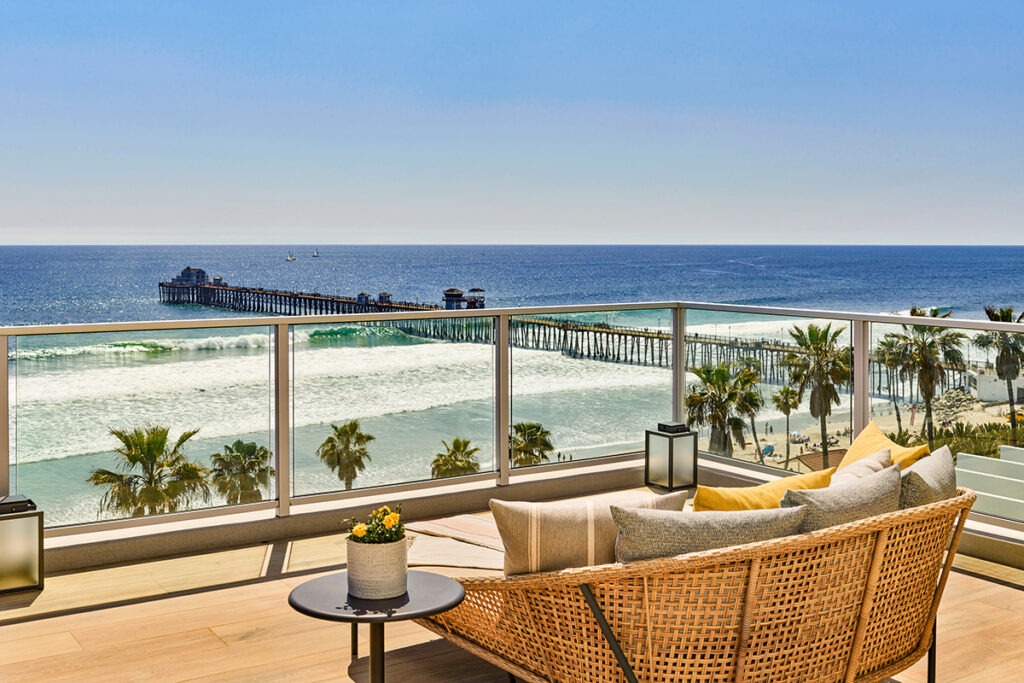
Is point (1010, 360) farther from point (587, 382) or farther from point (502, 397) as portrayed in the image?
point (502, 397)

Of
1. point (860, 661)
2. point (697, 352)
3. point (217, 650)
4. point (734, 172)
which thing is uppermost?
point (734, 172)

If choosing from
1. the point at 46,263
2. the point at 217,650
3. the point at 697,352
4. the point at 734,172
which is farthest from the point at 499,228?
the point at 217,650

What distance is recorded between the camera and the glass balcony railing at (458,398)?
4.33 metres

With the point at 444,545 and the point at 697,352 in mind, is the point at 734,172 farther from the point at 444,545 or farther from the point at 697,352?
the point at 444,545

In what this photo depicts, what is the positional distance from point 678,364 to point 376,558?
12.2 ft

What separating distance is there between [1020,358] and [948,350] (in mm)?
329

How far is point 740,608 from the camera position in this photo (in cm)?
234

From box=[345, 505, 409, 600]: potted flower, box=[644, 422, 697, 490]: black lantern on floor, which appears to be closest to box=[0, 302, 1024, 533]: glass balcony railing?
box=[644, 422, 697, 490]: black lantern on floor

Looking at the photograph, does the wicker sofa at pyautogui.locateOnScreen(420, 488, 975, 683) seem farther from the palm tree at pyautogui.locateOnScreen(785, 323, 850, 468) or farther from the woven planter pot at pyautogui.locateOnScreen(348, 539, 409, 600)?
the palm tree at pyautogui.locateOnScreen(785, 323, 850, 468)

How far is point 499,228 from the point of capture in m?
37.6

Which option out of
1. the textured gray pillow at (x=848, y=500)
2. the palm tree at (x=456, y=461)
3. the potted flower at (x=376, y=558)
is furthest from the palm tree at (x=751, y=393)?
the potted flower at (x=376, y=558)

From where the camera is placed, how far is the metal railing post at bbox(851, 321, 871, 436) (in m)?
4.95

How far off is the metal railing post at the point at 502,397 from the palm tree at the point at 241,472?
4.25ft

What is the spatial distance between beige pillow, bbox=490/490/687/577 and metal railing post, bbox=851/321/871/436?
276cm
